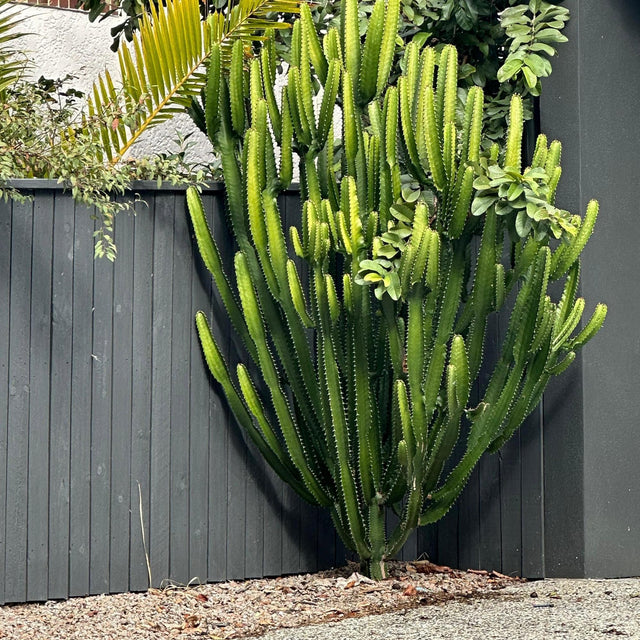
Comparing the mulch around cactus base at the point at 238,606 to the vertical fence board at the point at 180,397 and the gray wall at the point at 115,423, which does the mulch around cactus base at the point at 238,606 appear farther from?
the vertical fence board at the point at 180,397

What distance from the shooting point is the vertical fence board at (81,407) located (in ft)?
18.3

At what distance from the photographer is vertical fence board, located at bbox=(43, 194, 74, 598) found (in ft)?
18.1

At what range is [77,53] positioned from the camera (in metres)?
7.84

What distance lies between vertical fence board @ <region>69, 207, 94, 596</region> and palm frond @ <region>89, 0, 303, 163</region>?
2.26 feet

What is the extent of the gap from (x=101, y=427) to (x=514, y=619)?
215 centimetres

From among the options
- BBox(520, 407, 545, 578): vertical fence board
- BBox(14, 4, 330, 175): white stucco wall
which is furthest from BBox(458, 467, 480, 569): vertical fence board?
BBox(14, 4, 330, 175): white stucco wall

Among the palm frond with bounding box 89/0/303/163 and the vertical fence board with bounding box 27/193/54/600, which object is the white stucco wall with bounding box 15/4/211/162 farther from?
the vertical fence board with bounding box 27/193/54/600

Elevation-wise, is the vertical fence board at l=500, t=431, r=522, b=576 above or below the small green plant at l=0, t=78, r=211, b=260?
below

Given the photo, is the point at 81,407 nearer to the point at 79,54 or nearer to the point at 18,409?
the point at 18,409

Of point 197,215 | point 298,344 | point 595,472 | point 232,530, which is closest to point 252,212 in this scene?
point 197,215

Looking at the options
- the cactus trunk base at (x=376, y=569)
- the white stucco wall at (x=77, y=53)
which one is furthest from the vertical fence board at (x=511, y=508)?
the white stucco wall at (x=77, y=53)

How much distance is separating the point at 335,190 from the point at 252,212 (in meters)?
0.43

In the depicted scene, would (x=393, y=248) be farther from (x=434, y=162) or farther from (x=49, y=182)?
(x=49, y=182)

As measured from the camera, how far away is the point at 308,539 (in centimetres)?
611
